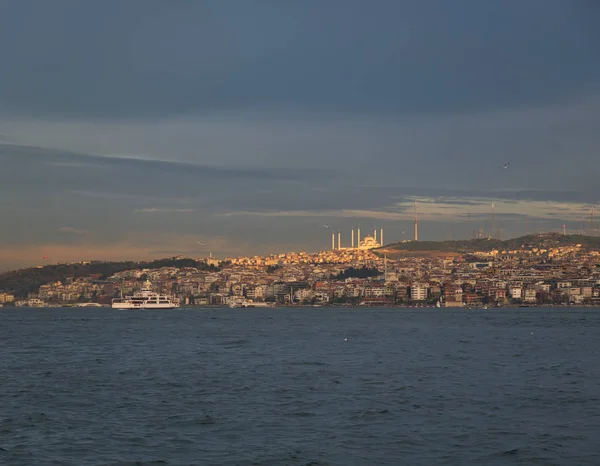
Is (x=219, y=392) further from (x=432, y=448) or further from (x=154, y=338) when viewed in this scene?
(x=154, y=338)

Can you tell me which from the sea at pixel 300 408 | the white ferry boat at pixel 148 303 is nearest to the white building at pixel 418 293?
the white ferry boat at pixel 148 303

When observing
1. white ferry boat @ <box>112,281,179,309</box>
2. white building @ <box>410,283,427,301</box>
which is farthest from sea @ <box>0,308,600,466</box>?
white building @ <box>410,283,427,301</box>

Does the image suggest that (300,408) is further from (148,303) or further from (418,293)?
(418,293)

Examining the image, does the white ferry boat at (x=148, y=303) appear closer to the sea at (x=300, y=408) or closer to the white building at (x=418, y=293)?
the white building at (x=418, y=293)

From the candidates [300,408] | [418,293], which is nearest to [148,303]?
[418,293]

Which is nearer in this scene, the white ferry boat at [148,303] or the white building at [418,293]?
the white ferry boat at [148,303]

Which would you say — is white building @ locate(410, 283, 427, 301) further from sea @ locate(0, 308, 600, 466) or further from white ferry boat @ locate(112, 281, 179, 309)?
sea @ locate(0, 308, 600, 466)

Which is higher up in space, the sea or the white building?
the white building

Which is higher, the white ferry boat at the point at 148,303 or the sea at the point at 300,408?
the white ferry boat at the point at 148,303

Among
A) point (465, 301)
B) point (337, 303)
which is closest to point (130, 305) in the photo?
point (337, 303)
